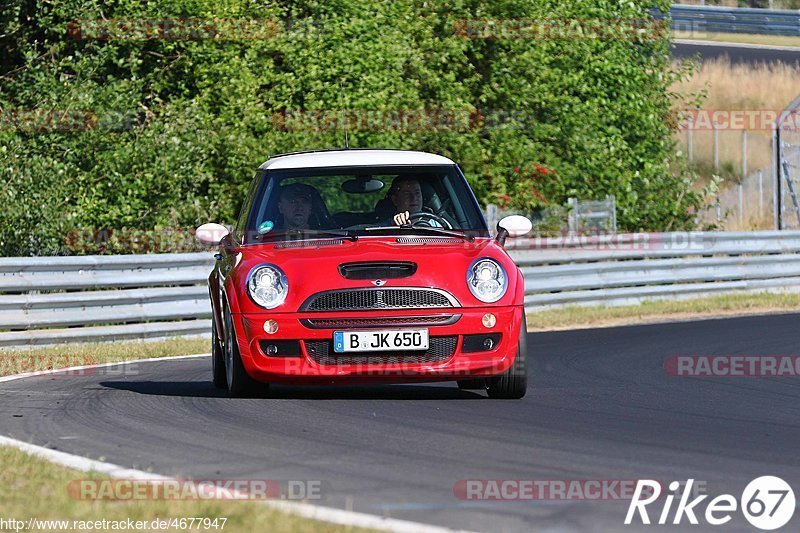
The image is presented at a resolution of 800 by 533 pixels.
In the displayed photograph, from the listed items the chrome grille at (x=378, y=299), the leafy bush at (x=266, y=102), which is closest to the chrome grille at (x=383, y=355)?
the chrome grille at (x=378, y=299)

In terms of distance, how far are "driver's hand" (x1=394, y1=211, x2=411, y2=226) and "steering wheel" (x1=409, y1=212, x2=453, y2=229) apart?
3cm

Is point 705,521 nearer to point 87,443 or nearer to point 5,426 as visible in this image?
point 87,443

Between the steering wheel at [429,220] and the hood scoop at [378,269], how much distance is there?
1.06 m

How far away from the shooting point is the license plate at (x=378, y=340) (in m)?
8.66

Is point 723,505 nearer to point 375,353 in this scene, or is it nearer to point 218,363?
point 375,353

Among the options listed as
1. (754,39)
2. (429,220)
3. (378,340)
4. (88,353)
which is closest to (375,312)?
(378,340)

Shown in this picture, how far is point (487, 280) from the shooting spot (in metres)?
8.84

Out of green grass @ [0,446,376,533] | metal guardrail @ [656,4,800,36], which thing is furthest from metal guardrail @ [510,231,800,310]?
metal guardrail @ [656,4,800,36]

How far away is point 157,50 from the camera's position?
23.0m

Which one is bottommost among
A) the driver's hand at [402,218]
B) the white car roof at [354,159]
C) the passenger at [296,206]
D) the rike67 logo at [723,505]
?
the rike67 logo at [723,505]

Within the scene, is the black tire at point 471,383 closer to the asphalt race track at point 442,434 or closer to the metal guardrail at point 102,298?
the asphalt race track at point 442,434

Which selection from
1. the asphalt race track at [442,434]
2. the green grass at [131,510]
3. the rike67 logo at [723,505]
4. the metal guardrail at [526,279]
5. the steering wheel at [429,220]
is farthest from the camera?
the metal guardrail at [526,279]

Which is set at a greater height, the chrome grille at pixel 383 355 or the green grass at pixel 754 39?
the chrome grille at pixel 383 355

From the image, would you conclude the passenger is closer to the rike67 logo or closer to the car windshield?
the car windshield
